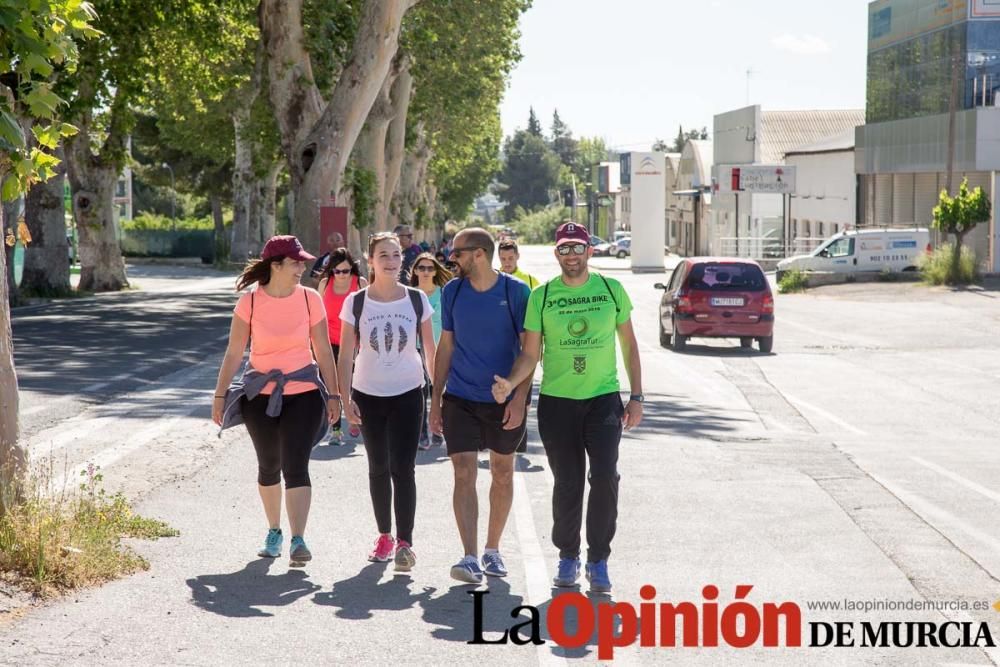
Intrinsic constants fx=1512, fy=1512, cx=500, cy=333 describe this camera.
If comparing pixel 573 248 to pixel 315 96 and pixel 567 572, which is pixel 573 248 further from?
pixel 315 96

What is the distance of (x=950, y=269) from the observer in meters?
43.6

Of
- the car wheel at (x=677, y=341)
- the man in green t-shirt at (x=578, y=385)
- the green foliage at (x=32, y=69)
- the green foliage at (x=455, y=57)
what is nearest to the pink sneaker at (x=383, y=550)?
the man in green t-shirt at (x=578, y=385)

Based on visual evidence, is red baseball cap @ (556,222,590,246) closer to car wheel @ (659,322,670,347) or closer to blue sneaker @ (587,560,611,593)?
blue sneaker @ (587,560,611,593)

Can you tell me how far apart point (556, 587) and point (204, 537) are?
240cm

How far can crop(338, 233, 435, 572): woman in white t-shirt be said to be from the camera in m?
8.18

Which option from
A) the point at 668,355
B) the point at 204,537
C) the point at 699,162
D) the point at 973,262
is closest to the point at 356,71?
the point at 668,355

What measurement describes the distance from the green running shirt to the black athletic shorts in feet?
1.18

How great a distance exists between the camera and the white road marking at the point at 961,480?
35.5 ft

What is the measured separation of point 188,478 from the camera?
11211 millimetres

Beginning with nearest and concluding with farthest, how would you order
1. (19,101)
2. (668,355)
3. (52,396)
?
(19,101), (52,396), (668,355)

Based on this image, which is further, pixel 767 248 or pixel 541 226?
pixel 541 226

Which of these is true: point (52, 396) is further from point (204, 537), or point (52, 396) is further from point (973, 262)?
point (973, 262)

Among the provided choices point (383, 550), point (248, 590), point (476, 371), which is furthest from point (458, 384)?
point (248, 590)

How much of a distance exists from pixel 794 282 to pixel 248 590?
135ft
